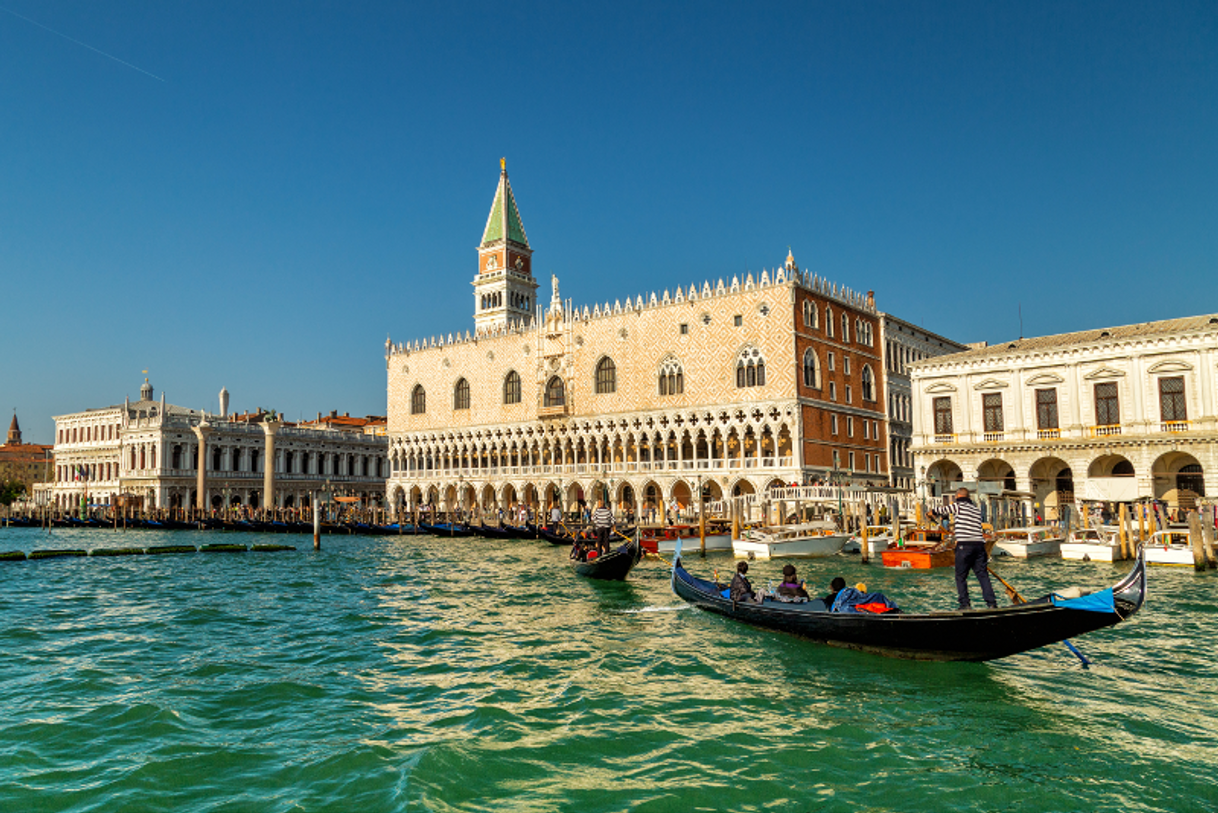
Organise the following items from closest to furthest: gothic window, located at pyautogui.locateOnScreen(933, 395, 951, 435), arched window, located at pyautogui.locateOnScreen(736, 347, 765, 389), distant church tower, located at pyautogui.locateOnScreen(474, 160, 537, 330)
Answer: gothic window, located at pyautogui.locateOnScreen(933, 395, 951, 435) → arched window, located at pyautogui.locateOnScreen(736, 347, 765, 389) → distant church tower, located at pyautogui.locateOnScreen(474, 160, 537, 330)

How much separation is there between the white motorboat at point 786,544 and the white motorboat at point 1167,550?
743cm

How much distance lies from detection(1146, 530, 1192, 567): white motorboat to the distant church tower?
1905 inches

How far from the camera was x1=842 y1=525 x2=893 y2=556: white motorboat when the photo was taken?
24.3m

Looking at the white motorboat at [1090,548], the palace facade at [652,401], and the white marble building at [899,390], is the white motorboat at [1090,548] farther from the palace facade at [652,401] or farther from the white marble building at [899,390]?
the white marble building at [899,390]

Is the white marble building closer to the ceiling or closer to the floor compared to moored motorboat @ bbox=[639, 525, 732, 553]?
closer to the ceiling

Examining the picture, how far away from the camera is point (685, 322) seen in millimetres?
38031

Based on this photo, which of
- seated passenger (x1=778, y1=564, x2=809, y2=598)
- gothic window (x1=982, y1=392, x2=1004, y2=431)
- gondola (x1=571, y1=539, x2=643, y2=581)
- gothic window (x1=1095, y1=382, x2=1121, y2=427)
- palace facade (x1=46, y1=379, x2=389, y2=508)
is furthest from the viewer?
palace facade (x1=46, y1=379, x2=389, y2=508)

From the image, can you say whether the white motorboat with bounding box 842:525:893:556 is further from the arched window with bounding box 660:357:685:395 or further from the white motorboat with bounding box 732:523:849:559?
the arched window with bounding box 660:357:685:395

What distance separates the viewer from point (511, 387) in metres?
45.0

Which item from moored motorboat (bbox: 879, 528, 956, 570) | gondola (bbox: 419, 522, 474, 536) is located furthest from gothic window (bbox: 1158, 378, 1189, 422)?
gondola (bbox: 419, 522, 474, 536)

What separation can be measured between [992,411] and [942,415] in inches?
68.8

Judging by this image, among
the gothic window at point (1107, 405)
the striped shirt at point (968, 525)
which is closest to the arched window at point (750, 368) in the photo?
the gothic window at point (1107, 405)

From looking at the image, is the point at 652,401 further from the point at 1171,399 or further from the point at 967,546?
the point at 967,546

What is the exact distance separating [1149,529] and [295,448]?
52.6 meters
